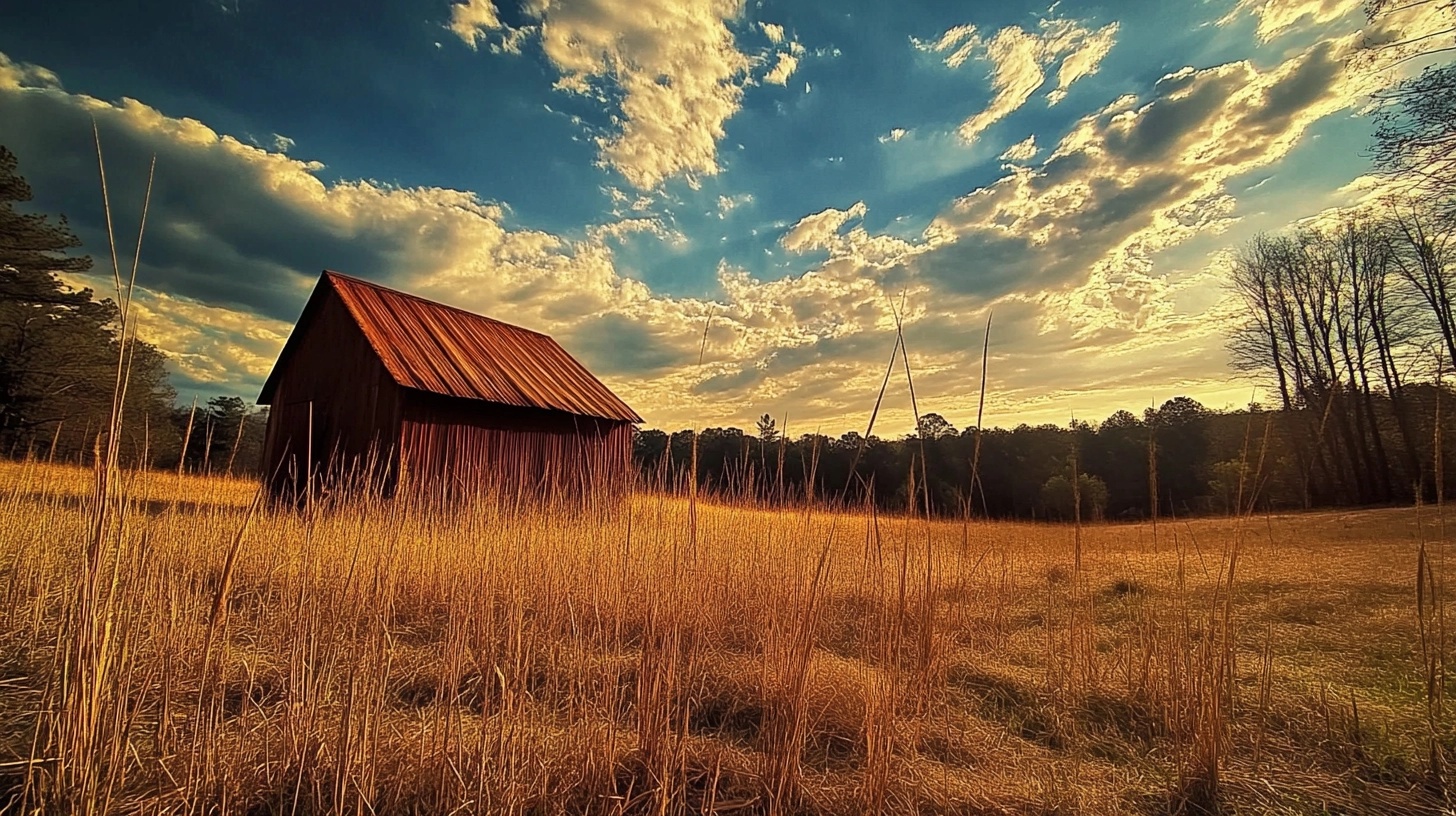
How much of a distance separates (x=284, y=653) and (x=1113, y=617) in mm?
5851

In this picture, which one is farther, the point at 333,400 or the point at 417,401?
the point at 333,400

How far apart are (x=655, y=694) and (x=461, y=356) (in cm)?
1116

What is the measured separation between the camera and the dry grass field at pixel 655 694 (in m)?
1.79

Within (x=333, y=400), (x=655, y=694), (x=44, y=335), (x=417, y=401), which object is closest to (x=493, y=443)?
(x=417, y=401)

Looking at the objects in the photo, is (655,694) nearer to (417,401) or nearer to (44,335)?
(417,401)

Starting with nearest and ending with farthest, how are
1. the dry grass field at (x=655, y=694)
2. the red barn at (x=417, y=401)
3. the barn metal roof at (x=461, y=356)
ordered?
the dry grass field at (x=655, y=694), the red barn at (x=417, y=401), the barn metal roof at (x=461, y=356)

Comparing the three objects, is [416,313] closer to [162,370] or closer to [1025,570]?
[1025,570]

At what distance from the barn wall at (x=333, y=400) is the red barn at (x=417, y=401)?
0.07 feet

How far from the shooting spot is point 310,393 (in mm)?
11297

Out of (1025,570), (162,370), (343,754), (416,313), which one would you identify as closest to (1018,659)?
(1025,570)

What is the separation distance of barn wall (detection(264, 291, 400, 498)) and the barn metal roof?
306 millimetres

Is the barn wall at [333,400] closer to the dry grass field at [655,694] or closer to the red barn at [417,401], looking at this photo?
the red barn at [417,401]

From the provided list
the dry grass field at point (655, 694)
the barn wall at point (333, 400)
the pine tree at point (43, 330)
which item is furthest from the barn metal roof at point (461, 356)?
the pine tree at point (43, 330)

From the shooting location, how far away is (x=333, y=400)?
10812 millimetres
